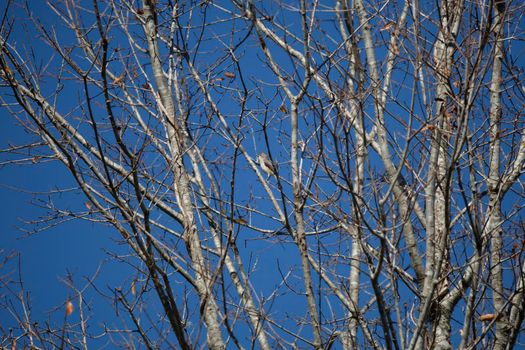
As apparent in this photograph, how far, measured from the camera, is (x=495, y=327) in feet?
16.9

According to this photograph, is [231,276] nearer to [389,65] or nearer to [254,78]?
[254,78]

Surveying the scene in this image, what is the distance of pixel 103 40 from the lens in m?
3.83

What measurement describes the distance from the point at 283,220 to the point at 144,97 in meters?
1.70

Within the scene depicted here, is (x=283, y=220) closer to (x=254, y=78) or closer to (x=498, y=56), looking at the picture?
(x=254, y=78)

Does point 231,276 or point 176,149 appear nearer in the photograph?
point 176,149

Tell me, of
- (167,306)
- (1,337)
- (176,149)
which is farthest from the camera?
(1,337)

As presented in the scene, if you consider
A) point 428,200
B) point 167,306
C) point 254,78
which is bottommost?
point 167,306

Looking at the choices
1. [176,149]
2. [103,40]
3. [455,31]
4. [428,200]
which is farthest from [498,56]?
[103,40]

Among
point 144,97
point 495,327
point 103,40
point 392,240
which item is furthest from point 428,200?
point 144,97

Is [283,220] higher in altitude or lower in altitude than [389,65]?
lower

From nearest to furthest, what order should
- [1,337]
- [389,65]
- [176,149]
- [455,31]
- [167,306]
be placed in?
[167,306] < [176,149] < [455,31] < [1,337] < [389,65]

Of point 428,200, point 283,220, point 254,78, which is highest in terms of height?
point 254,78

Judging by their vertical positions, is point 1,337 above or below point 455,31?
below

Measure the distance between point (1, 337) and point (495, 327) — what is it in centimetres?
400
